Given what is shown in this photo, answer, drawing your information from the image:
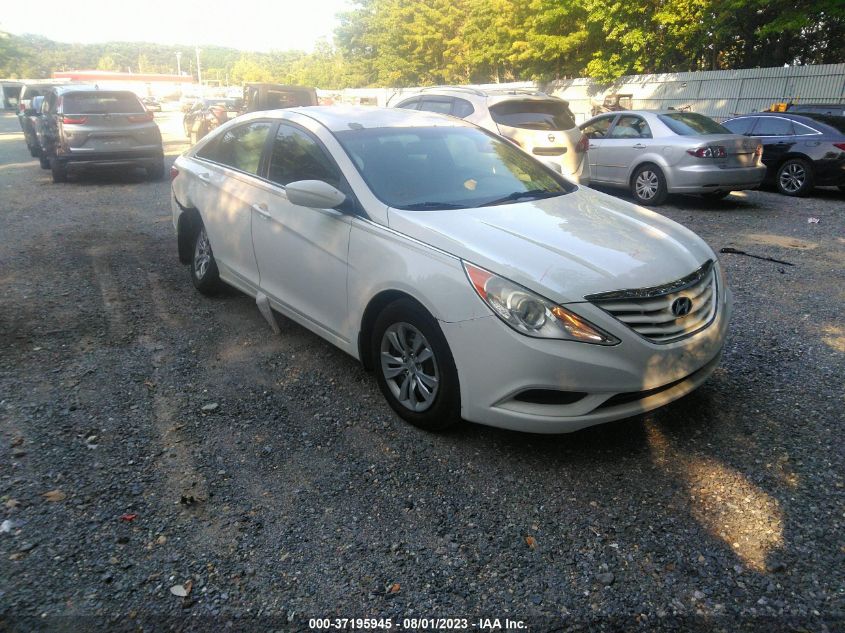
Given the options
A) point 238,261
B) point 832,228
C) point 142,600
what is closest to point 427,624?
point 142,600

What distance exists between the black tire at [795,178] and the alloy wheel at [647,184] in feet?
9.31

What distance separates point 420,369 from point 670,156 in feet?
26.3

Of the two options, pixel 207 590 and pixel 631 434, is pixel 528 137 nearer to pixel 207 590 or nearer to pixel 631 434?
pixel 631 434

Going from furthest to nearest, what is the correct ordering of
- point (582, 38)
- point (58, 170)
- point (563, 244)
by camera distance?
point (582, 38), point (58, 170), point (563, 244)

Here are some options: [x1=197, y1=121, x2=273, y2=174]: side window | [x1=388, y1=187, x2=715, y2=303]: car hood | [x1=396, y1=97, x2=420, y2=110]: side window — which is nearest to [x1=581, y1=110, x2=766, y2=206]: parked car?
[x1=396, y1=97, x2=420, y2=110]: side window

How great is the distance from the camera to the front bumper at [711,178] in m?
9.46

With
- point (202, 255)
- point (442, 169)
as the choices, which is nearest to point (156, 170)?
point (202, 255)

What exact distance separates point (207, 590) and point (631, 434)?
223cm

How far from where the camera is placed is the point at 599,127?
37.5 ft

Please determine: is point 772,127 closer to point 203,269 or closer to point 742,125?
point 742,125

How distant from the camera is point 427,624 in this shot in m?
2.25

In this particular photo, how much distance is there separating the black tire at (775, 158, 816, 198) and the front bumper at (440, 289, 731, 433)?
31.3 ft

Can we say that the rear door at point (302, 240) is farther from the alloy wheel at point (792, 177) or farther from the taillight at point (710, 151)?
the alloy wheel at point (792, 177)

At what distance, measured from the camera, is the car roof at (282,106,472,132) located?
165 inches
